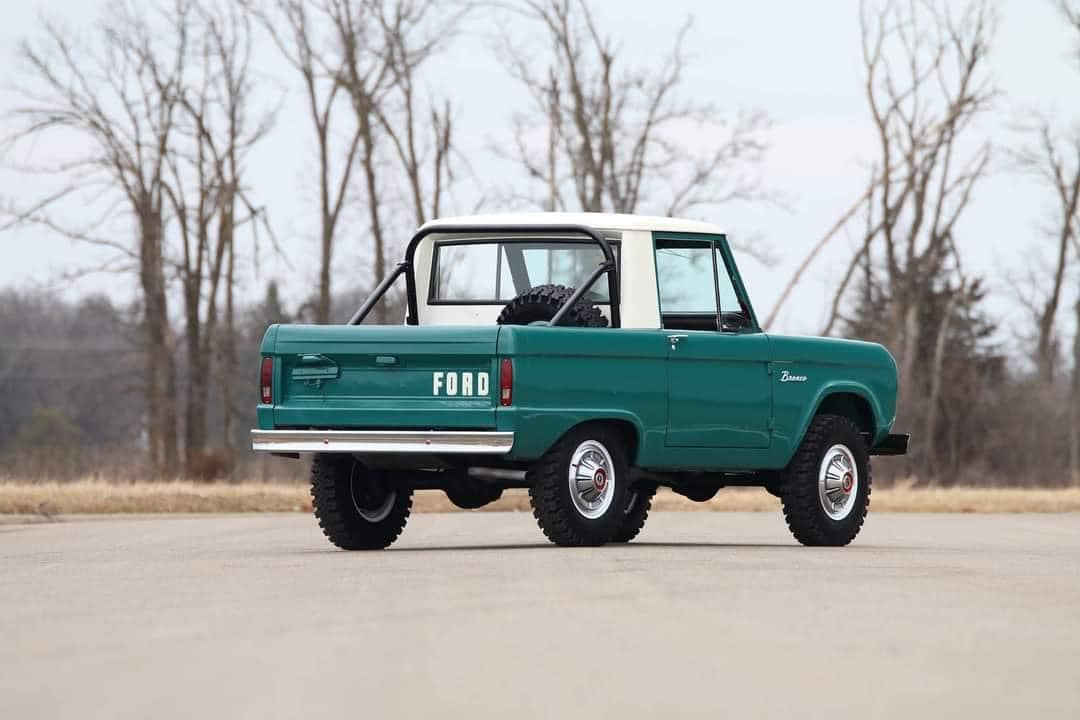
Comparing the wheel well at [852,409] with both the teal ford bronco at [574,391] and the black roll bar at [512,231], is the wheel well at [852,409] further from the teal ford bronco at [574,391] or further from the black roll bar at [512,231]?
the black roll bar at [512,231]

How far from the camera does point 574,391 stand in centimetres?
1470

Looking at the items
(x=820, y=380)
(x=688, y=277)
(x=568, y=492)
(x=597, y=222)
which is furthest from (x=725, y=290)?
(x=568, y=492)

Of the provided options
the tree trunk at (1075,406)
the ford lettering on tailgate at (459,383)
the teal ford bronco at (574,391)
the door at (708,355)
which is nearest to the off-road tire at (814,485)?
the teal ford bronco at (574,391)

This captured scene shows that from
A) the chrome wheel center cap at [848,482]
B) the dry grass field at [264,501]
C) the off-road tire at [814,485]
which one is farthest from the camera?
the dry grass field at [264,501]

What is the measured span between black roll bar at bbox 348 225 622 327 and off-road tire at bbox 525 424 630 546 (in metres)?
0.88

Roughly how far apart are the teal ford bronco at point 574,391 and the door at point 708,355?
2 centimetres

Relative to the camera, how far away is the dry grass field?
2672 cm

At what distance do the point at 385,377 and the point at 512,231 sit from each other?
193 cm

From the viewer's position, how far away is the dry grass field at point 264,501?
26719 mm

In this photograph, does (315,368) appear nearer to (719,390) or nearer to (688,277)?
(719,390)

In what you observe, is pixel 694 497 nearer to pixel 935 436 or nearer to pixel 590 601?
pixel 590 601

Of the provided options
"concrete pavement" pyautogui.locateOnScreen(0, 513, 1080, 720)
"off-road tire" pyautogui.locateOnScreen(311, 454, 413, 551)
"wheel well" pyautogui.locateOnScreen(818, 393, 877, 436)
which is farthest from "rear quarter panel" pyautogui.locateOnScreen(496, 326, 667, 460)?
"wheel well" pyautogui.locateOnScreen(818, 393, 877, 436)

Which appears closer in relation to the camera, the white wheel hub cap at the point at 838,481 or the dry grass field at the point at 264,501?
the white wheel hub cap at the point at 838,481

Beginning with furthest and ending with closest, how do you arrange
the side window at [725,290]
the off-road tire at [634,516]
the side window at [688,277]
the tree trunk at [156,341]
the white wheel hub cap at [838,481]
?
the tree trunk at [156,341] → the off-road tire at [634,516] → the white wheel hub cap at [838,481] → the side window at [725,290] → the side window at [688,277]
